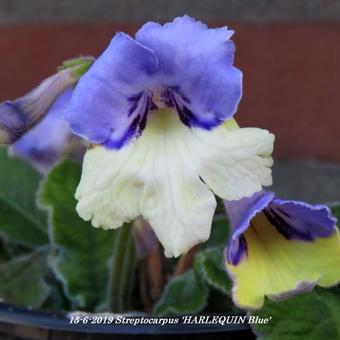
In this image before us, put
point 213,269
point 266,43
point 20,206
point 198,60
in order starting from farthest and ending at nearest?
point 266,43
point 20,206
point 213,269
point 198,60

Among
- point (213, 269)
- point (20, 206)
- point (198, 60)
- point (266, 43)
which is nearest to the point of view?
point (198, 60)

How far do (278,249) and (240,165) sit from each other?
60 mm

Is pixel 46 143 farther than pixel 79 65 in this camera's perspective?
Yes

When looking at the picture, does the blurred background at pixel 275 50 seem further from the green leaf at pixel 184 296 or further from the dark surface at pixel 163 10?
the green leaf at pixel 184 296

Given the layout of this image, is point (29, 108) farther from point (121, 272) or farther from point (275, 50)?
point (275, 50)

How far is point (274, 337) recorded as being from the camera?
38 cm

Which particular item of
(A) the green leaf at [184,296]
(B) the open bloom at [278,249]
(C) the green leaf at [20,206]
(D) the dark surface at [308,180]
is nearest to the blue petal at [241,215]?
(B) the open bloom at [278,249]

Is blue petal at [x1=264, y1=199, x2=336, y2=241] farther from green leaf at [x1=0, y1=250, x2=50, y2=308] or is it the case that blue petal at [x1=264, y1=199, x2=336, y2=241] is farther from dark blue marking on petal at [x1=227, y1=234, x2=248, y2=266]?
green leaf at [x1=0, y1=250, x2=50, y2=308]

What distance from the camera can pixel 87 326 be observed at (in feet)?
1.21

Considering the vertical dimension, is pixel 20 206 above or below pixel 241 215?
below

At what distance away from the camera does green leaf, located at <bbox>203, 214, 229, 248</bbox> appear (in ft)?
1.68

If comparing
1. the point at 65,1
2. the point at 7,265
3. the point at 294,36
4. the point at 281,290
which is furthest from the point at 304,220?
the point at 65,1

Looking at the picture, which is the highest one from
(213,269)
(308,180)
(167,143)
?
(167,143)

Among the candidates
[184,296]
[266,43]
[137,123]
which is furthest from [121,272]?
[266,43]
